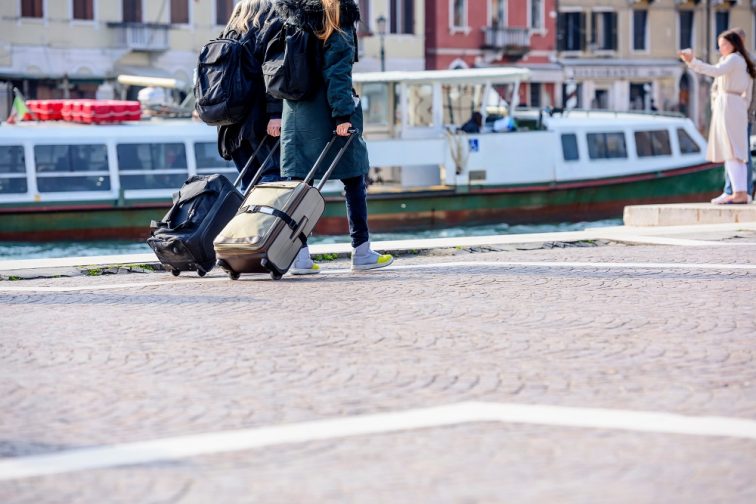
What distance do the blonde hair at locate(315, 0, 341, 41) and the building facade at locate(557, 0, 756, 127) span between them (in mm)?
50522

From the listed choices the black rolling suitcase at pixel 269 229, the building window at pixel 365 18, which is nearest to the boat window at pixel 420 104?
the black rolling suitcase at pixel 269 229

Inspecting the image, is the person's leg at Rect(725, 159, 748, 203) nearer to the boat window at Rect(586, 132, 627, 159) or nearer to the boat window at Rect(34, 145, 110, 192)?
the boat window at Rect(34, 145, 110, 192)

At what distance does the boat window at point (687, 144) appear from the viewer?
97.2ft

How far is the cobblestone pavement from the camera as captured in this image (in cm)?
401

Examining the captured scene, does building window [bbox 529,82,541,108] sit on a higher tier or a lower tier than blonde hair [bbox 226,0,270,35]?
lower

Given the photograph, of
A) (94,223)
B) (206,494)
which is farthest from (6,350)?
(94,223)

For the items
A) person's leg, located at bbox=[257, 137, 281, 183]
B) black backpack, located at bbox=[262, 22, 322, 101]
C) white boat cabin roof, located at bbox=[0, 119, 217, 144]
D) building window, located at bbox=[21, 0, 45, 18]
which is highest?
building window, located at bbox=[21, 0, 45, 18]

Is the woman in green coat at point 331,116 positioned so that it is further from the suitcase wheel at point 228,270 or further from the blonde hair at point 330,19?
the suitcase wheel at point 228,270

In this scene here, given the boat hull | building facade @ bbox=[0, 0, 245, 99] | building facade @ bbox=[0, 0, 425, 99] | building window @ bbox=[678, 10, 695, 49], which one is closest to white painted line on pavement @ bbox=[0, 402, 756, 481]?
the boat hull

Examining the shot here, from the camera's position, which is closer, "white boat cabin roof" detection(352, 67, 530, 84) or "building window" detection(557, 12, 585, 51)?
"white boat cabin roof" detection(352, 67, 530, 84)

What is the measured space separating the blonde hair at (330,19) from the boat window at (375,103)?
63.1 feet

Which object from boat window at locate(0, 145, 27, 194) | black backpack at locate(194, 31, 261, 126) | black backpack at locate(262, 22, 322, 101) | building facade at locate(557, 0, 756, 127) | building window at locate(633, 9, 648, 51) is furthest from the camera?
building window at locate(633, 9, 648, 51)

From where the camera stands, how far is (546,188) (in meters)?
28.0

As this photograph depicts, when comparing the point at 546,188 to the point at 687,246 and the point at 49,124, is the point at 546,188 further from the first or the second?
the point at 687,246
